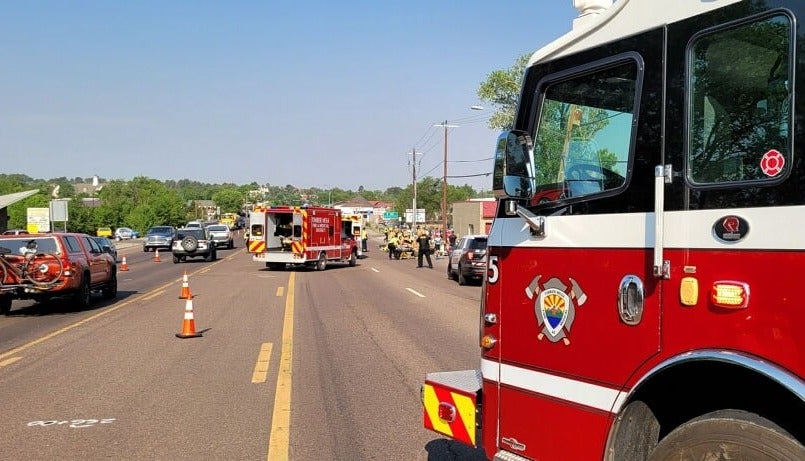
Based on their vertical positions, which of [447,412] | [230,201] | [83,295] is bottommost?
[83,295]

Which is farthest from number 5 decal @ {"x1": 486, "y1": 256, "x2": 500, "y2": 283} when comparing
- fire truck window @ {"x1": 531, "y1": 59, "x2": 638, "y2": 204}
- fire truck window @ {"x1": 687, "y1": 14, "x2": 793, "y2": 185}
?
fire truck window @ {"x1": 687, "y1": 14, "x2": 793, "y2": 185}

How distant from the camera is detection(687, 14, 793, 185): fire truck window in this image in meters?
2.59

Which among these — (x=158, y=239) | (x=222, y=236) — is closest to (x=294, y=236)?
(x=158, y=239)

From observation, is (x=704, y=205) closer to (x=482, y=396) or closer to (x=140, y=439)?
(x=482, y=396)

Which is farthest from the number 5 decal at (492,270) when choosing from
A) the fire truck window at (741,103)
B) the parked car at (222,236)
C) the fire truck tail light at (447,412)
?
the parked car at (222,236)

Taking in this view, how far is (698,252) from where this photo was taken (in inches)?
108

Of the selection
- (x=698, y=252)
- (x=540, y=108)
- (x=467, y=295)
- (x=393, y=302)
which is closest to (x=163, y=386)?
(x=540, y=108)

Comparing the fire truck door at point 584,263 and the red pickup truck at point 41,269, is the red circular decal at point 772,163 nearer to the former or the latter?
the fire truck door at point 584,263

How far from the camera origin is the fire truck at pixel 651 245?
253 centimetres

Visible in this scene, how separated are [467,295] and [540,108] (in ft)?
52.2

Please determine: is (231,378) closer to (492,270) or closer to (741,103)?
(492,270)

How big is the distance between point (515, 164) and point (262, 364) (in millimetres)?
6443

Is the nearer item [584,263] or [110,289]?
[584,263]

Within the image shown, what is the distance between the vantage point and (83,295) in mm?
15984
